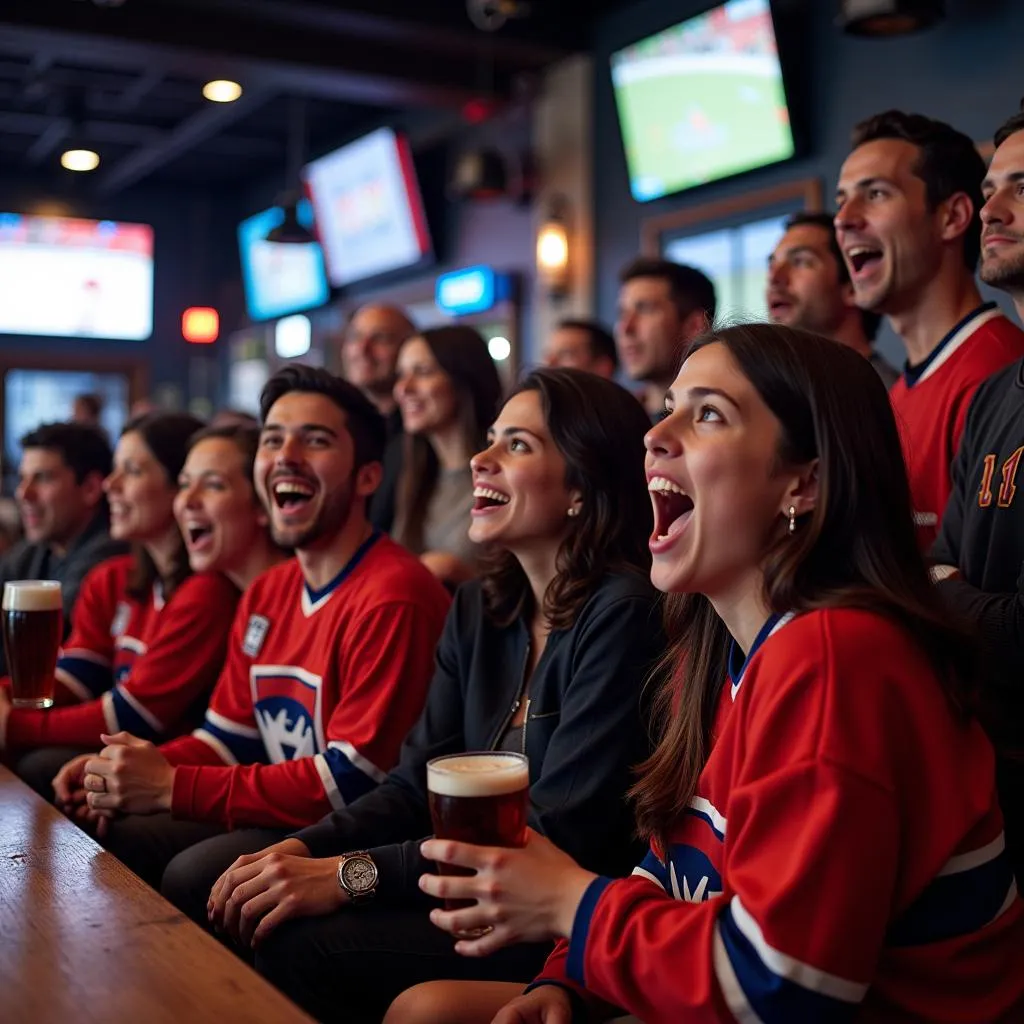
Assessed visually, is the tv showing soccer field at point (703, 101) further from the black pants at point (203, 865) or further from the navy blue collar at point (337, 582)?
the black pants at point (203, 865)

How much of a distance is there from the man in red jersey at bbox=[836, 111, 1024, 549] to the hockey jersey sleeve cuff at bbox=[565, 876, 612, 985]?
144cm

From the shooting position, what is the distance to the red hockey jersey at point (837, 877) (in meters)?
1.17

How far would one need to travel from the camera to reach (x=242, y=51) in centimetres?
629

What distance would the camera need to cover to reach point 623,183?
6.27 meters

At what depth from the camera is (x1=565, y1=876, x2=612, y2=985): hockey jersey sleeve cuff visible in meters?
1.29

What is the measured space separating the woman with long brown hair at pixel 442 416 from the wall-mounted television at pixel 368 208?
4607mm

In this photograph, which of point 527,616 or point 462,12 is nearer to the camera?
point 527,616

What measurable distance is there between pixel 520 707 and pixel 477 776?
84 centimetres

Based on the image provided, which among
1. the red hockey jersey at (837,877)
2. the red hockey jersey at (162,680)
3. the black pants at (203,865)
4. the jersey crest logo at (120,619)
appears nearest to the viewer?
the red hockey jersey at (837,877)

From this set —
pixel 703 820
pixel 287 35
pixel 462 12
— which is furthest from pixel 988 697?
pixel 287 35

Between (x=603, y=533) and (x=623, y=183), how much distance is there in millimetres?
4466

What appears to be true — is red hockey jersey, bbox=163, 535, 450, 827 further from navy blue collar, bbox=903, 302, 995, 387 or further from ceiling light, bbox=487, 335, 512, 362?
ceiling light, bbox=487, 335, 512, 362

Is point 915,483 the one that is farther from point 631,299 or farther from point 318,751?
point 631,299

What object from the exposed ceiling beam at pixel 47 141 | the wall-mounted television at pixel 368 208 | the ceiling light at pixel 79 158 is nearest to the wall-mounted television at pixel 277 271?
the wall-mounted television at pixel 368 208
